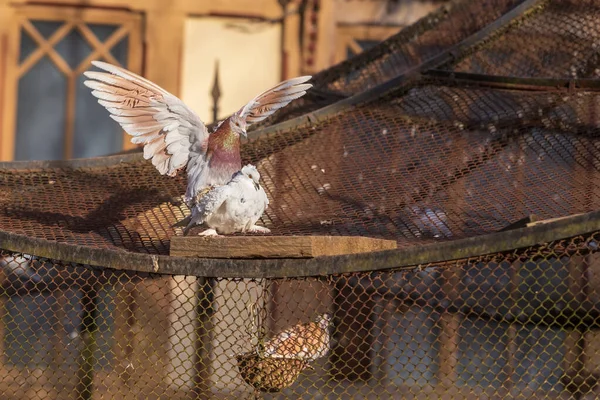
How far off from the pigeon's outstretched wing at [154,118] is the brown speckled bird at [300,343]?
82cm

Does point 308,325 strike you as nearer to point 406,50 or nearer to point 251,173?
point 251,173

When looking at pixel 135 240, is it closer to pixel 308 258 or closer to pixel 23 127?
pixel 308 258

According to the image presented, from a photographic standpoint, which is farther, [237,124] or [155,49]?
[155,49]

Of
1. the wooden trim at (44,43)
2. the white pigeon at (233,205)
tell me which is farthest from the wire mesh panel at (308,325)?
the wooden trim at (44,43)

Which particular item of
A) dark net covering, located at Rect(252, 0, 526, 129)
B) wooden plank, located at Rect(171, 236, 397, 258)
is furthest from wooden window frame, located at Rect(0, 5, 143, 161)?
wooden plank, located at Rect(171, 236, 397, 258)

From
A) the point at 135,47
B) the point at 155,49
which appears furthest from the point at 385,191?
the point at 135,47

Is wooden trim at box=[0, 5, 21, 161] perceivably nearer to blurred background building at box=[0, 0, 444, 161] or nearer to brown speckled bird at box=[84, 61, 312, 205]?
blurred background building at box=[0, 0, 444, 161]

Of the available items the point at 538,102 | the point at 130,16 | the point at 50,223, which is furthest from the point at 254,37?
the point at 50,223

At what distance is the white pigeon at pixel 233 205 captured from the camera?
370 cm

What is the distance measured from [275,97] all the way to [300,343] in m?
1.00

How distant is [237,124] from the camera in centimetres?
385

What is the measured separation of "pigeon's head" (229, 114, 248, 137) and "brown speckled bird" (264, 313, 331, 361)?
894mm

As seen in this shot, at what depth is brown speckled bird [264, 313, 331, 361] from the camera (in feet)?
13.7

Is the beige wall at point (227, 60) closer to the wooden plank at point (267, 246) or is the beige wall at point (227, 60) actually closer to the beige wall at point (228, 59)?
the beige wall at point (228, 59)
